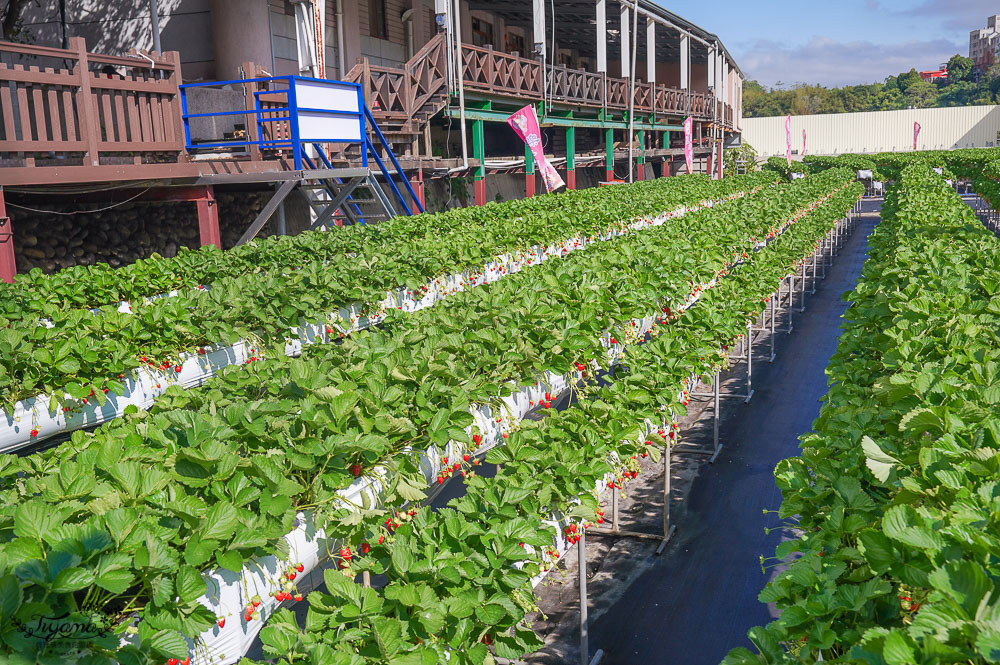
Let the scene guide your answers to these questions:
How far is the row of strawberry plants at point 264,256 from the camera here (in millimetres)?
7305

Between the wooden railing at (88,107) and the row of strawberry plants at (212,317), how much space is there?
2916 millimetres

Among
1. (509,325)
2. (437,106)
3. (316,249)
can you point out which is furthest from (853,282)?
(509,325)

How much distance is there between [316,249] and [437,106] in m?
8.33

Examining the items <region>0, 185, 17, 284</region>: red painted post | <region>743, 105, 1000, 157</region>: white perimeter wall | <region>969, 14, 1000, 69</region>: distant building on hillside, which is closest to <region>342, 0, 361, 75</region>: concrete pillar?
<region>0, 185, 17, 284</region>: red painted post

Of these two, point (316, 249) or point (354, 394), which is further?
point (316, 249)

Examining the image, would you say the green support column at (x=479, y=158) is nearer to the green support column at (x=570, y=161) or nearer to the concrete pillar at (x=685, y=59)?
the green support column at (x=570, y=161)

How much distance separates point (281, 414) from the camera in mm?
4055

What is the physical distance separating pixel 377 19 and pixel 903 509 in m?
18.6

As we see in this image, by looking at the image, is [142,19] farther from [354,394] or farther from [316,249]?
[354,394]

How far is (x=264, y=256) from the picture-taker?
923 cm

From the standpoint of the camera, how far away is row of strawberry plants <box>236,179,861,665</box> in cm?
296

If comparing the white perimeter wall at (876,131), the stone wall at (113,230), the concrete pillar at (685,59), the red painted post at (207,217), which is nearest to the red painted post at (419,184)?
the stone wall at (113,230)

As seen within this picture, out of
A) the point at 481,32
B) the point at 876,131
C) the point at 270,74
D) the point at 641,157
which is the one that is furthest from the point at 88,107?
the point at 876,131

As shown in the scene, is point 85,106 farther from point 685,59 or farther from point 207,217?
point 685,59
